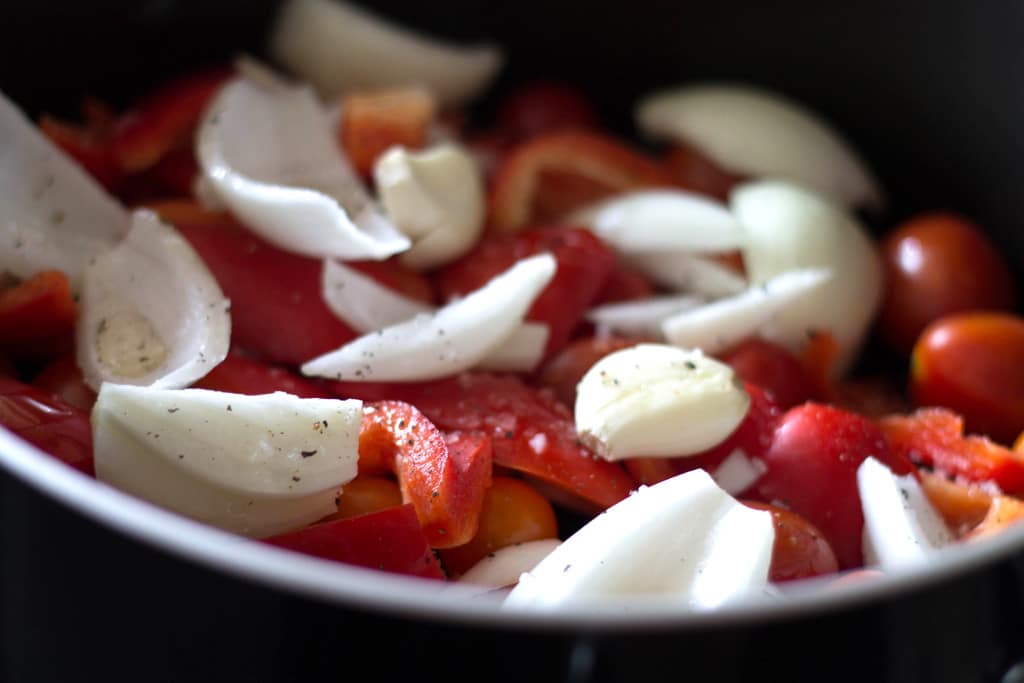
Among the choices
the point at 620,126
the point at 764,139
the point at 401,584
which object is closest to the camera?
the point at 401,584

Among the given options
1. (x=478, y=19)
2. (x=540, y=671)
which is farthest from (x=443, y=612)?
(x=478, y=19)

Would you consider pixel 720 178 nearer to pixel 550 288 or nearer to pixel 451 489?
pixel 550 288

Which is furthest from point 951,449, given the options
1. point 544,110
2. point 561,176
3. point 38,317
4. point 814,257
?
point 38,317

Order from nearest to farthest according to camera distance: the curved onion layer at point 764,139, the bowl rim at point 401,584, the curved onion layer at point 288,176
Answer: the bowl rim at point 401,584
the curved onion layer at point 288,176
the curved onion layer at point 764,139

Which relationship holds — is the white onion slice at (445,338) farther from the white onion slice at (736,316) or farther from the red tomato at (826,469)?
the red tomato at (826,469)

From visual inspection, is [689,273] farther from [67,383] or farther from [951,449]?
[67,383]

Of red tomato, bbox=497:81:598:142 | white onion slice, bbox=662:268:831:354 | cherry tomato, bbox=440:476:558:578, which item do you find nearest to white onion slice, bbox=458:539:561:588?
cherry tomato, bbox=440:476:558:578

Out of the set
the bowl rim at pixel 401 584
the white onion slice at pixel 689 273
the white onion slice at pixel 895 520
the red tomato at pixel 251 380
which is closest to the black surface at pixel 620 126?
the bowl rim at pixel 401 584
